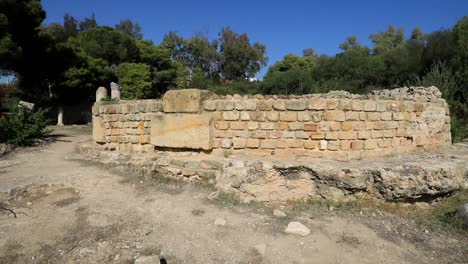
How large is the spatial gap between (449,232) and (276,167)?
2294 mm

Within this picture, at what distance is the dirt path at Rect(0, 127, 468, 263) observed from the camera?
3.00m

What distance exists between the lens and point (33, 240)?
3.19 metres

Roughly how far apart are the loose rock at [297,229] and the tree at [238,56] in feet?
111

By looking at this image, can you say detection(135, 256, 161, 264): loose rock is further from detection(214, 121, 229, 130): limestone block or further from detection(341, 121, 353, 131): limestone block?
detection(341, 121, 353, 131): limestone block

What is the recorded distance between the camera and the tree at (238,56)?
3644 centimetres

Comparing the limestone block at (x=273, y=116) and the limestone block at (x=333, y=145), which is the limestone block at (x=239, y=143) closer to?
the limestone block at (x=273, y=116)

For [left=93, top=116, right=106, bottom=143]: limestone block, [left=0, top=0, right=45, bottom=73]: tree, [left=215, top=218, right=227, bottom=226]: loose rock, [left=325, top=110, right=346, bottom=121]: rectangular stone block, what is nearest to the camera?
[left=215, top=218, right=227, bottom=226]: loose rock

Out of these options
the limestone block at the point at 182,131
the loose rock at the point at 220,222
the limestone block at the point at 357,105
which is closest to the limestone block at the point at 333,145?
A: the limestone block at the point at 357,105

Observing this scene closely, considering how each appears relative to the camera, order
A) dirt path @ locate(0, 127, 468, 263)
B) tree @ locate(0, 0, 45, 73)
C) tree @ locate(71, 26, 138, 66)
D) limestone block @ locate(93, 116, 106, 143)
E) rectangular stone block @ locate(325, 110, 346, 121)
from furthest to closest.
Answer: tree @ locate(71, 26, 138, 66) < tree @ locate(0, 0, 45, 73) < limestone block @ locate(93, 116, 106, 143) < rectangular stone block @ locate(325, 110, 346, 121) < dirt path @ locate(0, 127, 468, 263)

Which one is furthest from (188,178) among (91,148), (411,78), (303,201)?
(411,78)

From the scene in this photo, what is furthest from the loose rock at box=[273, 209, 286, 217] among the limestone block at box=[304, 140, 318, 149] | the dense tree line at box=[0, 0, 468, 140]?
the dense tree line at box=[0, 0, 468, 140]

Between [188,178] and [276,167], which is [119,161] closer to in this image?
[188,178]

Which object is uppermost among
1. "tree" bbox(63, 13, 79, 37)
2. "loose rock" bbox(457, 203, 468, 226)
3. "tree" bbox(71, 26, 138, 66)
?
"tree" bbox(63, 13, 79, 37)

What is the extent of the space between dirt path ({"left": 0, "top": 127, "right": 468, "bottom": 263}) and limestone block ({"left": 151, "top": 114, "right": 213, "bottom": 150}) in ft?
2.70
